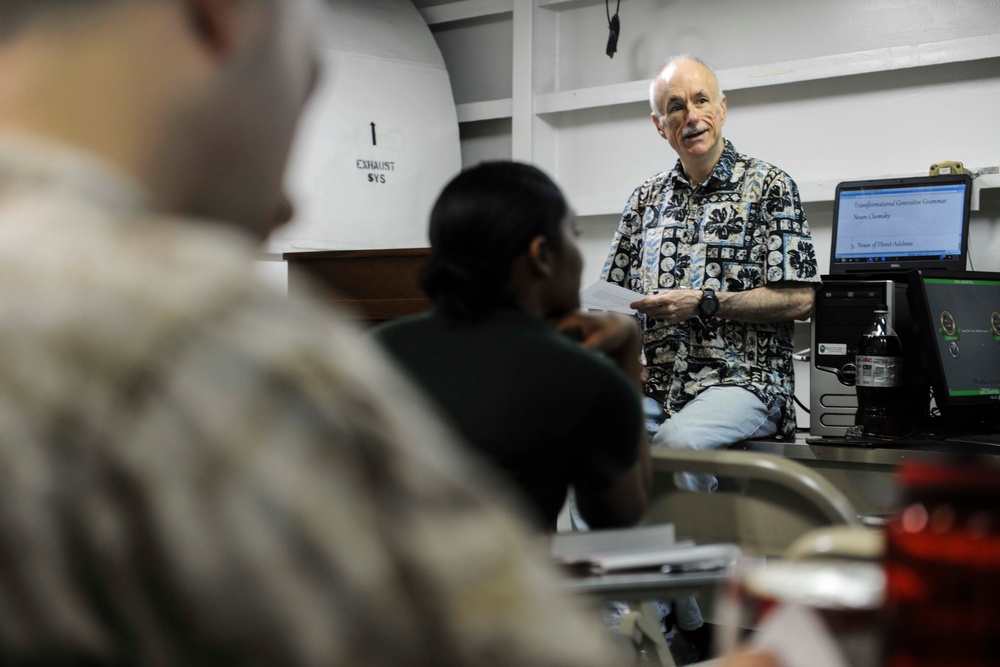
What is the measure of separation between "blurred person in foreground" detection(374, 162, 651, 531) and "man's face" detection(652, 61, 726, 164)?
2067 millimetres

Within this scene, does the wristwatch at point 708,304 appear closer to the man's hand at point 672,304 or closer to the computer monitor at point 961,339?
the man's hand at point 672,304

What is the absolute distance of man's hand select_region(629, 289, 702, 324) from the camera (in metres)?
3.16

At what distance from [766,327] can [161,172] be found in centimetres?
314

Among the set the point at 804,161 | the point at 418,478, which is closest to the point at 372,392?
the point at 418,478

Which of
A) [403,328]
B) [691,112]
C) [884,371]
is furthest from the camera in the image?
[691,112]

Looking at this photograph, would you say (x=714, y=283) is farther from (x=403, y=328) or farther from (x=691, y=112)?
(x=403, y=328)

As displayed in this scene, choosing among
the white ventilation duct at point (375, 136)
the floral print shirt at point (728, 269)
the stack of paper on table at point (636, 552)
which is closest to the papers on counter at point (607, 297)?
the floral print shirt at point (728, 269)

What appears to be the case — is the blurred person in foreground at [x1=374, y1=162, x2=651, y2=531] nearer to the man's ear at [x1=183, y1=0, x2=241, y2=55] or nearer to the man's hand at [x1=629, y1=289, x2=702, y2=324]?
the man's ear at [x1=183, y1=0, x2=241, y2=55]

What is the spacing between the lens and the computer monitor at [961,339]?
273cm

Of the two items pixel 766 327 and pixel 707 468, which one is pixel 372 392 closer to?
pixel 707 468

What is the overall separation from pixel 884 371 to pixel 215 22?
107 inches

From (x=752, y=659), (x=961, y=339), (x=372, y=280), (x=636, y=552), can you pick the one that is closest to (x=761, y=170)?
(x=961, y=339)

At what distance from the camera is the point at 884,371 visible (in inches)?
110

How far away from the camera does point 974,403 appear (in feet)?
9.16
